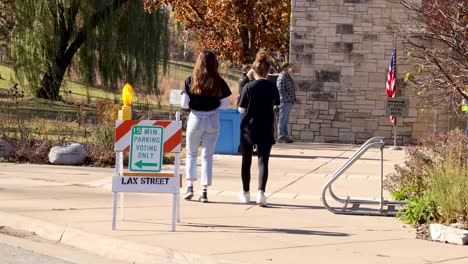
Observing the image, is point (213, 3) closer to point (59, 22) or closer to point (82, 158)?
point (59, 22)

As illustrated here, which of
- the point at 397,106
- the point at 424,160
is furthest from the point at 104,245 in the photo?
the point at 397,106

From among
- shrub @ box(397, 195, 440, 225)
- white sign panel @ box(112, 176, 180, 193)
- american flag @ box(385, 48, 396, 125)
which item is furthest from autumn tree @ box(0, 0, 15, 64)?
shrub @ box(397, 195, 440, 225)

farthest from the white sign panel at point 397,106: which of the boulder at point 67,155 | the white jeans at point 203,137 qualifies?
the white jeans at point 203,137

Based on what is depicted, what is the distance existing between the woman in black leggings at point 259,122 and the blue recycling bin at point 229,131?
624 centimetres

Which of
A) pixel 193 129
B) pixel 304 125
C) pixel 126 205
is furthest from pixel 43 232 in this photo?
pixel 304 125

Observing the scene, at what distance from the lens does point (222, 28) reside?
32625 millimetres

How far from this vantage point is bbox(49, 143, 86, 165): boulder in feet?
53.3

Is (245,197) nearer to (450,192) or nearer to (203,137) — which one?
(203,137)

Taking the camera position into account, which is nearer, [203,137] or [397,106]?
[203,137]

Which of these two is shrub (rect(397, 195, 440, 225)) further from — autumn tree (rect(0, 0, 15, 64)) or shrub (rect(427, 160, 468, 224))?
autumn tree (rect(0, 0, 15, 64))

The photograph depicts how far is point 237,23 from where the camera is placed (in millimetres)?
31703

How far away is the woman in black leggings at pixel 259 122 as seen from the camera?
11.9m

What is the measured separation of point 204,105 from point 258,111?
73 centimetres

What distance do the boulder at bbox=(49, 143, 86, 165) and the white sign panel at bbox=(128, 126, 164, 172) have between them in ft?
21.7
